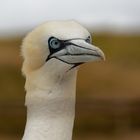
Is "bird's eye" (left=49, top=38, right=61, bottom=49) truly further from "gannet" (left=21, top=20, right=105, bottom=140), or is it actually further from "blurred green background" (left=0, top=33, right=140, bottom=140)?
"blurred green background" (left=0, top=33, right=140, bottom=140)

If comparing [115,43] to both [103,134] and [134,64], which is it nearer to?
[134,64]

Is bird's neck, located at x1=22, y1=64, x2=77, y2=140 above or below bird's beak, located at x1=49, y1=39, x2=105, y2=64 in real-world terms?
below

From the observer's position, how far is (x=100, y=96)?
8688 mm

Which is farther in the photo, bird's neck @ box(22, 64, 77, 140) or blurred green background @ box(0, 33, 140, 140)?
blurred green background @ box(0, 33, 140, 140)

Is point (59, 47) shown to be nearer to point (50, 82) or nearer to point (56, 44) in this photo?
point (56, 44)

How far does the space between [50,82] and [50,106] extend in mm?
86

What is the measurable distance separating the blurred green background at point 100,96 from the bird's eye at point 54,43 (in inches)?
146

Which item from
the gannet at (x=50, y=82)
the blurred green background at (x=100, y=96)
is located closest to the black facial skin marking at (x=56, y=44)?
the gannet at (x=50, y=82)

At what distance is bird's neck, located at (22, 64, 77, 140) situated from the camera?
3543 mm

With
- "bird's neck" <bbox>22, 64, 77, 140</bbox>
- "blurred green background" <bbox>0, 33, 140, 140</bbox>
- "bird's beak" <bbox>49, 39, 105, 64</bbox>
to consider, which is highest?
"bird's beak" <bbox>49, 39, 105, 64</bbox>

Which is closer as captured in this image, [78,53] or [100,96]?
[78,53]

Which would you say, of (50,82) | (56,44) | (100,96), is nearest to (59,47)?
(56,44)

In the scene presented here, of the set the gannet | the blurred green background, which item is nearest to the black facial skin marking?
the gannet

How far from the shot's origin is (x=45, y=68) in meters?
3.57
